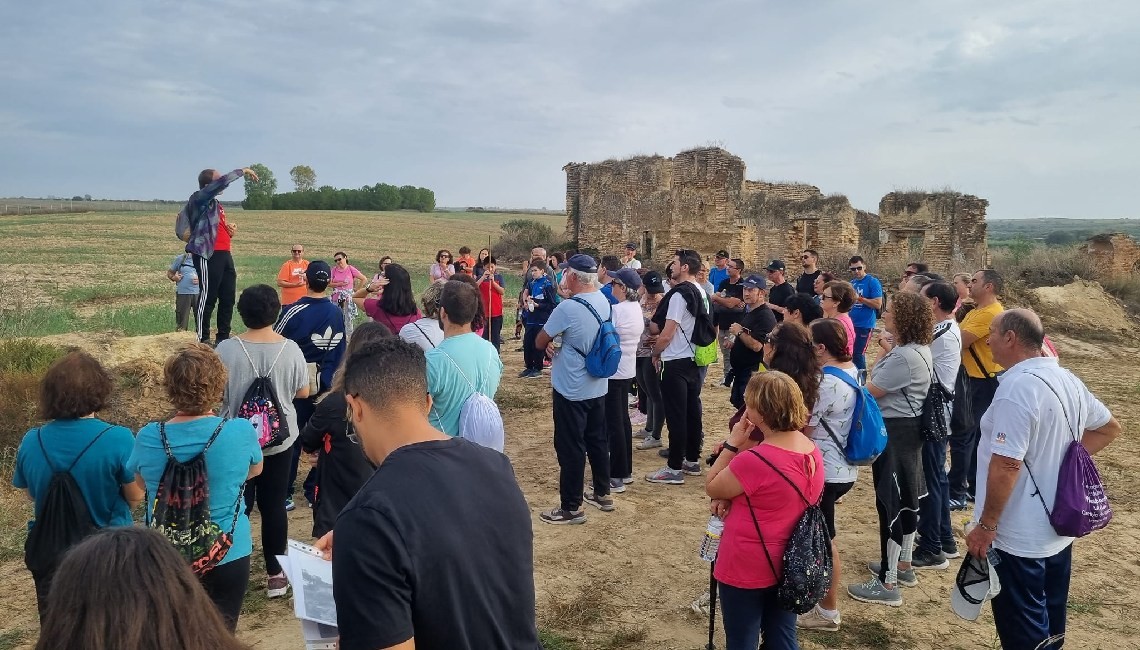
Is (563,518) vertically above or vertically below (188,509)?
below

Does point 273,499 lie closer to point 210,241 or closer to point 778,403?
point 778,403

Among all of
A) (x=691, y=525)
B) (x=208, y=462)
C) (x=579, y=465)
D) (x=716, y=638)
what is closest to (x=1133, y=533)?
(x=691, y=525)

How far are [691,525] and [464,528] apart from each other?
449cm

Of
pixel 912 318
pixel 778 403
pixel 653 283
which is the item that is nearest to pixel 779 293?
pixel 653 283

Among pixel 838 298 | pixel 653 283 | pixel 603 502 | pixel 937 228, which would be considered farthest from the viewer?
pixel 937 228

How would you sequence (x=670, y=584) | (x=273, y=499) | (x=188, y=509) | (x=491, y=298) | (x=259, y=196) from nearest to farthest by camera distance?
(x=188, y=509), (x=273, y=499), (x=670, y=584), (x=491, y=298), (x=259, y=196)

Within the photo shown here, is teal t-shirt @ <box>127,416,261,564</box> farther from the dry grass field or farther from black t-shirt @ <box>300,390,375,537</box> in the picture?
the dry grass field

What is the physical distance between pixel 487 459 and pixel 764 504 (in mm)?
1668

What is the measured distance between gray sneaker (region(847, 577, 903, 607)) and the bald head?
2062 mm

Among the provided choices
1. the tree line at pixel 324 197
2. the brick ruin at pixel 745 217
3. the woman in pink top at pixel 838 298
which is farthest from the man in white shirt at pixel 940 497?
the tree line at pixel 324 197

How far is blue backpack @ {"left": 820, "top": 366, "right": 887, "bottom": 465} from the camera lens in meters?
4.01

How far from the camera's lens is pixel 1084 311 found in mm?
16469

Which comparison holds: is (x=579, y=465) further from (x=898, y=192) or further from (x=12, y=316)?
(x=898, y=192)

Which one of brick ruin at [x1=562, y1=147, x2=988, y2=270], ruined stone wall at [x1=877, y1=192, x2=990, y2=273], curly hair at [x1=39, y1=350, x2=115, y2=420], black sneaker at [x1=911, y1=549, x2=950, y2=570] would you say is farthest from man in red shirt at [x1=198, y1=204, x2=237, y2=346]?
ruined stone wall at [x1=877, y1=192, x2=990, y2=273]
